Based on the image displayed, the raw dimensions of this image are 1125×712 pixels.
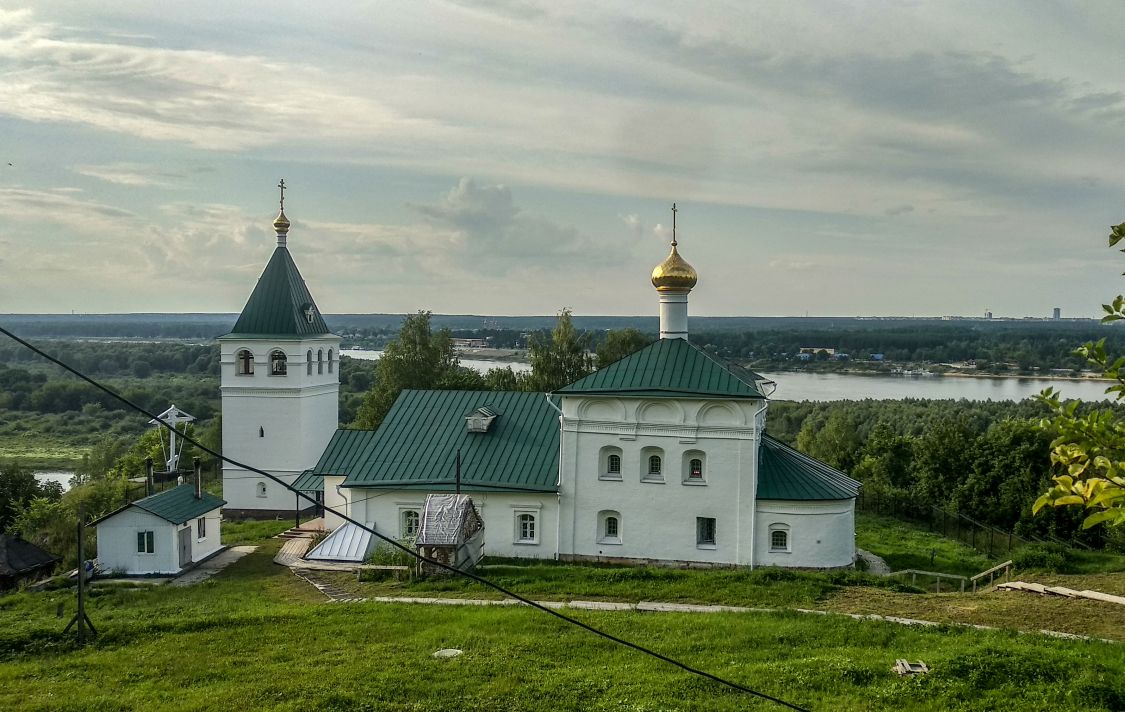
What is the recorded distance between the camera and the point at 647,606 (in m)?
15.5

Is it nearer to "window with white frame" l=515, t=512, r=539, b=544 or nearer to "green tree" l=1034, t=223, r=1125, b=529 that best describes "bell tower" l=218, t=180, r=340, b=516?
"window with white frame" l=515, t=512, r=539, b=544

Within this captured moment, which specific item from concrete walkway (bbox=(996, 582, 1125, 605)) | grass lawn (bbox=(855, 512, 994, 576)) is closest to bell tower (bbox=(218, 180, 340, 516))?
grass lawn (bbox=(855, 512, 994, 576))

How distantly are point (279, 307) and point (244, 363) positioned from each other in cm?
187

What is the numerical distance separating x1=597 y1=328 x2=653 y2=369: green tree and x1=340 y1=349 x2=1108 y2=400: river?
42019 mm

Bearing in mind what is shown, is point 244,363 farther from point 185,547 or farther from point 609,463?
point 609,463

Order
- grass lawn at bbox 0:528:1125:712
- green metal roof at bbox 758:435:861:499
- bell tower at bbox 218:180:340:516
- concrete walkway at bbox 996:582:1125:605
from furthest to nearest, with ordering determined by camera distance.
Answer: bell tower at bbox 218:180:340:516 < green metal roof at bbox 758:435:861:499 < concrete walkway at bbox 996:582:1125:605 < grass lawn at bbox 0:528:1125:712

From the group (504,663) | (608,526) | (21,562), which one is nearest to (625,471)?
(608,526)

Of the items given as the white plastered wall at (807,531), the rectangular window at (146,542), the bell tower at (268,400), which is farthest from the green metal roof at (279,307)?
the white plastered wall at (807,531)

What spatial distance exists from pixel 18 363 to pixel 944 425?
88.4m

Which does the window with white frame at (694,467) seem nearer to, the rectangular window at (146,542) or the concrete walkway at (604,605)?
the concrete walkway at (604,605)

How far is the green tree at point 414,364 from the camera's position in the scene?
115 ft

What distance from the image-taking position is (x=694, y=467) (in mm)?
18953

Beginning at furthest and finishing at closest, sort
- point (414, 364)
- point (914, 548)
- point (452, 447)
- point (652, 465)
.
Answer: point (414, 364) → point (914, 548) → point (452, 447) → point (652, 465)

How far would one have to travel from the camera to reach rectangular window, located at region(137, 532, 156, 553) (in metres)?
18.7
